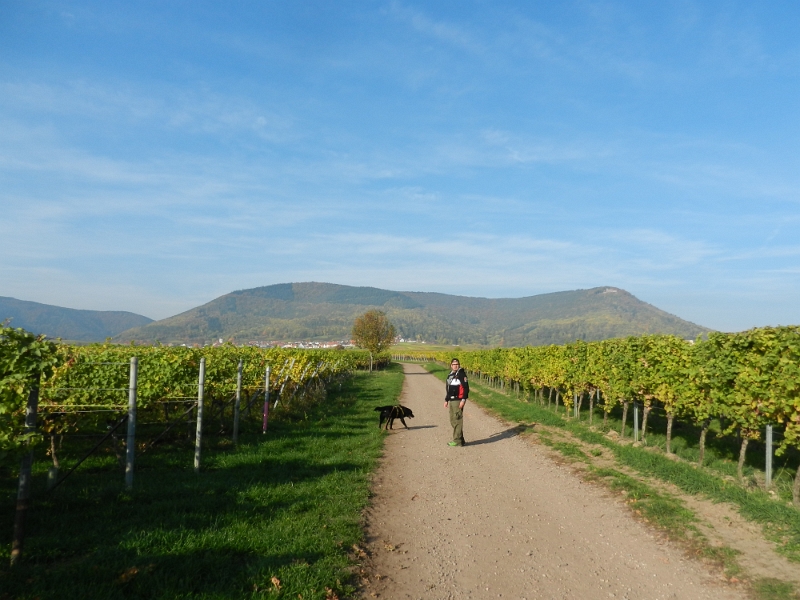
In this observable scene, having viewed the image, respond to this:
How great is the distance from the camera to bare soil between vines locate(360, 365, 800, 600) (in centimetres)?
537

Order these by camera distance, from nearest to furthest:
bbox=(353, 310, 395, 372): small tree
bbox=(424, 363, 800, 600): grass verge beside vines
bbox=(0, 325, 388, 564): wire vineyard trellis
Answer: bbox=(0, 325, 388, 564): wire vineyard trellis, bbox=(424, 363, 800, 600): grass verge beside vines, bbox=(353, 310, 395, 372): small tree

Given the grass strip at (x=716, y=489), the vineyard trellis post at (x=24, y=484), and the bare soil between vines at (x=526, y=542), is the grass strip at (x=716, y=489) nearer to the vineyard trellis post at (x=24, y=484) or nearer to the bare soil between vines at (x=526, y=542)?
the bare soil between vines at (x=526, y=542)

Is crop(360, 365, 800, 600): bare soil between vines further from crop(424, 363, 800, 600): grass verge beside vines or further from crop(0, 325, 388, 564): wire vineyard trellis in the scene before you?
crop(0, 325, 388, 564): wire vineyard trellis

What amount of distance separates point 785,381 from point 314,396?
19.0m

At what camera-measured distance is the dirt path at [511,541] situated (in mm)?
5348

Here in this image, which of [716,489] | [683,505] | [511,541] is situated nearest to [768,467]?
[716,489]

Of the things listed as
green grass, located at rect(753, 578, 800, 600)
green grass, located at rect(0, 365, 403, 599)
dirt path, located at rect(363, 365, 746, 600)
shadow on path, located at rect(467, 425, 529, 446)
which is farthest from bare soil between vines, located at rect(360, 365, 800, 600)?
shadow on path, located at rect(467, 425, 529, 446)

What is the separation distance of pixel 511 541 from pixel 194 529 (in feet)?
13.3

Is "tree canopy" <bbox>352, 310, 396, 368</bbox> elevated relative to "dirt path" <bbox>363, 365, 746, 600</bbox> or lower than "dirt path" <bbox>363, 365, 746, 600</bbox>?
elevated

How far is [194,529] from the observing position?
6.35 meters

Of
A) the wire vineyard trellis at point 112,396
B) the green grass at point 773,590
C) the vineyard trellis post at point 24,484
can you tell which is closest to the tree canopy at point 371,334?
the wire vineyard trellis at point 112,396

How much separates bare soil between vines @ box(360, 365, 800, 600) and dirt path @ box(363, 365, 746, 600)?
0.6 inches

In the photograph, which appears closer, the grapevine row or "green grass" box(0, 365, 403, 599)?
"green grass" box(0, 365, 403, 599)

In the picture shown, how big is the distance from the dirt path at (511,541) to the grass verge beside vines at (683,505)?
34cm
